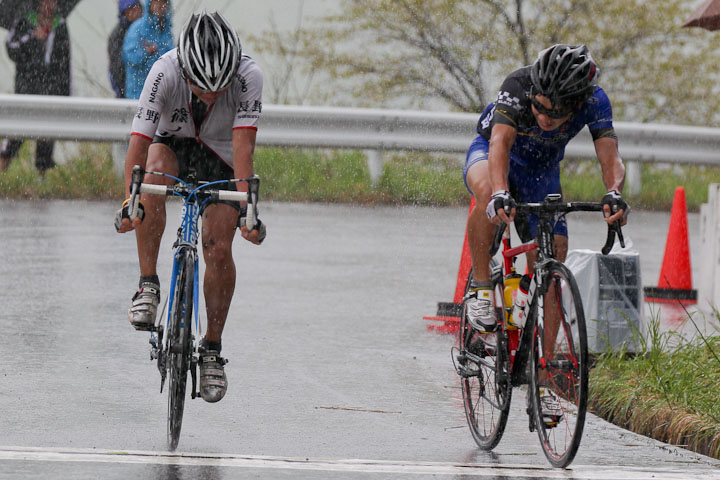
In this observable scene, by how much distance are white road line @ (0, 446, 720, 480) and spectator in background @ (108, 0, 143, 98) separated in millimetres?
11026

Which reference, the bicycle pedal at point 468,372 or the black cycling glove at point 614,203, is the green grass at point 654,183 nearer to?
the bicycle pedal at point 468,372

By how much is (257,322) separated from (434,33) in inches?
375

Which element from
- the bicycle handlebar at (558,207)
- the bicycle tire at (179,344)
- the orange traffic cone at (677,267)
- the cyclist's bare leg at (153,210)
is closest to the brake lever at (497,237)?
the bicycle handlebar at (558,207)

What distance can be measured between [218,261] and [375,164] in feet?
32.0

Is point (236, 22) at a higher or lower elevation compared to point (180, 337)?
higher

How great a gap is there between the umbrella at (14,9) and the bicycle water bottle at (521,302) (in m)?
12.1

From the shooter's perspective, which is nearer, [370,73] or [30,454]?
[30,454]

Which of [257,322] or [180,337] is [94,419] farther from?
[257,322]

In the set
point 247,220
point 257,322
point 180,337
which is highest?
point 247,220

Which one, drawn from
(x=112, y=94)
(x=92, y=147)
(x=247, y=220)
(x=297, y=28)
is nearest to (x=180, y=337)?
(x=247, y=220)

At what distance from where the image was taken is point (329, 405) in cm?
725

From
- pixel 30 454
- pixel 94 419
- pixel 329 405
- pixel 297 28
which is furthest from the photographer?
pixel 297 28

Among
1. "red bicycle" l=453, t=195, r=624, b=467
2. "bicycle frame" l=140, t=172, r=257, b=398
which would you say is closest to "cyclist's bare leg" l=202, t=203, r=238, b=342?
"bicycle frame" l=140, t=172, r=257, b=398

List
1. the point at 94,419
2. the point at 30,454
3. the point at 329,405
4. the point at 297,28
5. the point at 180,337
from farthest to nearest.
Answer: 1. the point at 297,28
2. the point at 329,405
3. the point at 94,419
4. the point at 180,337
5. the point at 30,454
